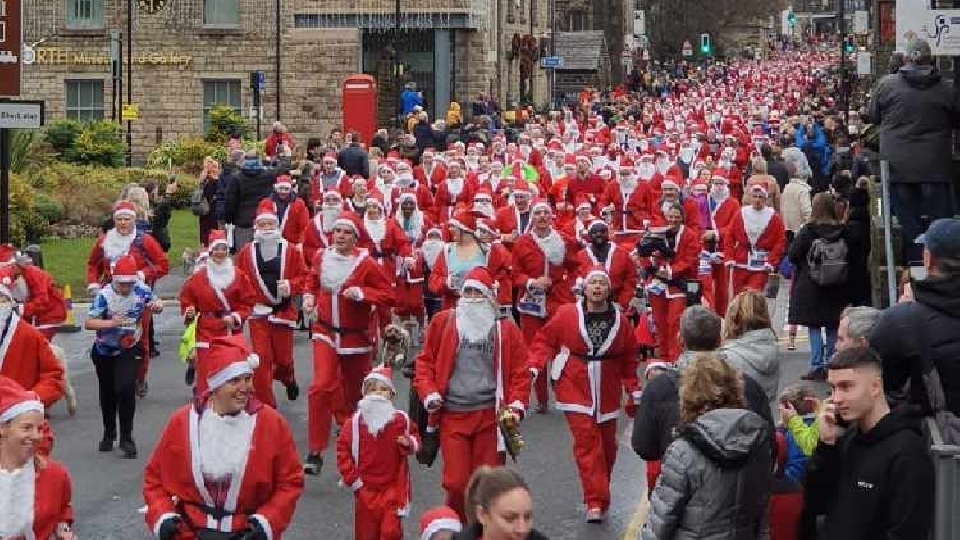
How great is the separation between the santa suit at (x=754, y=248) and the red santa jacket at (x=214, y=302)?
19.1 feet

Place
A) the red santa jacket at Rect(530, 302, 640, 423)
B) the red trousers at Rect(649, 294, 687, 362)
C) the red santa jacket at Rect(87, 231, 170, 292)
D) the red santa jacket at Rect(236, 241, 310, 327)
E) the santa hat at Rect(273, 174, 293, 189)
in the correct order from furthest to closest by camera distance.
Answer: the santa hat at Rect(273, 174, 293, 189), the red trousers at Rect(649, 294, 687, 362), the red santa jacket at Rect(87, 231, 170, 292), the red santa jacket at Rect(236, 241, 310, 327), the red santa jacket at Rect(530, 302, 640, 423)

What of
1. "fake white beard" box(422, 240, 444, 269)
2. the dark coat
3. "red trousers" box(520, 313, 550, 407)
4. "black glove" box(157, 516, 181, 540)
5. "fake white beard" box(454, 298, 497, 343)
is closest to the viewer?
"black glove" box(157, 516, 181, 540)

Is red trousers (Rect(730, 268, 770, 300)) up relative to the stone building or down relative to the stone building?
down

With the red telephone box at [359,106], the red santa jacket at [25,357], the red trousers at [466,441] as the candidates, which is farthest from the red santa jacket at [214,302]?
the red telephone box at [359,106]

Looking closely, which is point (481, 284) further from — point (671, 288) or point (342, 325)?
point (671, 288)

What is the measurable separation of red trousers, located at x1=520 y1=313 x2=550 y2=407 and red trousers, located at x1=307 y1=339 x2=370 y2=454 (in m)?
2.22

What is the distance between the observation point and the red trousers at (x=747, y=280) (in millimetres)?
19844

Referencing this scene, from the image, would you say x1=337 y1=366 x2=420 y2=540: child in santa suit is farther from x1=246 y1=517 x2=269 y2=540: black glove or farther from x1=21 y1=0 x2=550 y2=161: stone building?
x1=21 y1=0 x2=550 y2=161: stone building

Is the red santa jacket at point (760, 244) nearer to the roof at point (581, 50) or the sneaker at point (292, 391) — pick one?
the sneaker at point (292, 391)

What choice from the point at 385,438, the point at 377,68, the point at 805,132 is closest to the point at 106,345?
the point at 385,438

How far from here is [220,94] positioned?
5472 cm

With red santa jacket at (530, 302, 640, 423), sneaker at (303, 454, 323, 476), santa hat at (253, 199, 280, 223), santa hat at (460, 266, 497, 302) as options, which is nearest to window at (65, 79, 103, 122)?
santa hat at (253, 199, 280, 223)

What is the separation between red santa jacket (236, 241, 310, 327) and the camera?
16500 millimetres

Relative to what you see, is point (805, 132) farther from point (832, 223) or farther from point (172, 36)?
point (172, 36)
